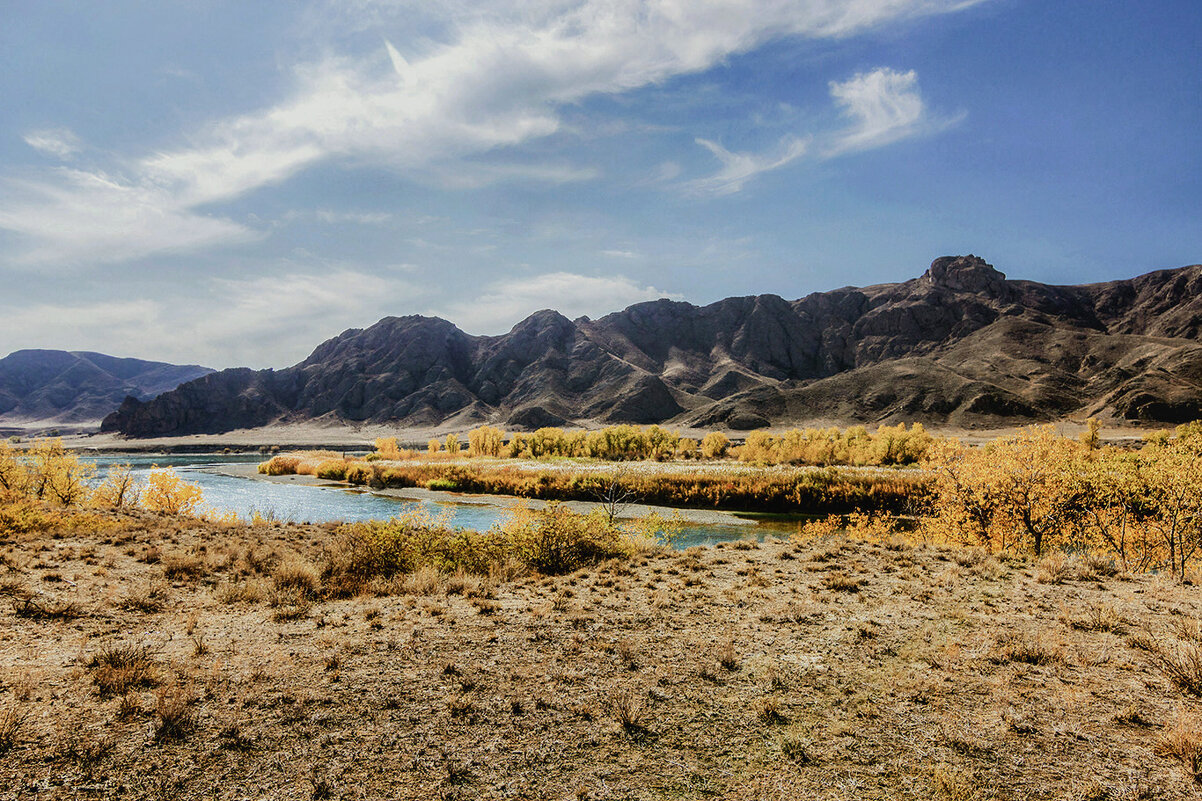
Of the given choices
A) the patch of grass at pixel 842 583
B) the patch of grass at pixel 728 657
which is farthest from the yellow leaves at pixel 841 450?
the patch of grass at pixel 728 657

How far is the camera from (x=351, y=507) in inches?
1949

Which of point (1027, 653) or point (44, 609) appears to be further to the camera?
point (44, 609)

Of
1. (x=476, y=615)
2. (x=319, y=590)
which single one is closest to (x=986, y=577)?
(x=476, y=615)

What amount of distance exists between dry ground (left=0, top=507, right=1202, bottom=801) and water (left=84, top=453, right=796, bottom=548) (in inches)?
708

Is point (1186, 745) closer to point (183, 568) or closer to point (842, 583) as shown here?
point (842, 583)

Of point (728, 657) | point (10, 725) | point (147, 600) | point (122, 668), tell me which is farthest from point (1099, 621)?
point (147, 600)

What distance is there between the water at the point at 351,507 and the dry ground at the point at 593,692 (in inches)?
708

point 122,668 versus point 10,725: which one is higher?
point 10,725

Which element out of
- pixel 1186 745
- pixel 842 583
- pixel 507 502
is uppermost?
pixel 1186 745

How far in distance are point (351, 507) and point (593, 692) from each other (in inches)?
1827

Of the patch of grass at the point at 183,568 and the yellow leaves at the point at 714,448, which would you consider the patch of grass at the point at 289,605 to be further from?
the yellow leaves at the point at 714,448

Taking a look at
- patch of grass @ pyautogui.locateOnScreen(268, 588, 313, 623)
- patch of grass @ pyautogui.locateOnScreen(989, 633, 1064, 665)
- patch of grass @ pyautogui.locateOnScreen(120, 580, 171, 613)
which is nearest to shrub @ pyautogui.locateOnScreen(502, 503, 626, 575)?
patch of grass @ pyautogui.locateOnScreen(268, 588, 313, 623)

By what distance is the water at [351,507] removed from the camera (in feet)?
121

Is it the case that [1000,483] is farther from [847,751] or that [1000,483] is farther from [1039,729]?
[847,751]
